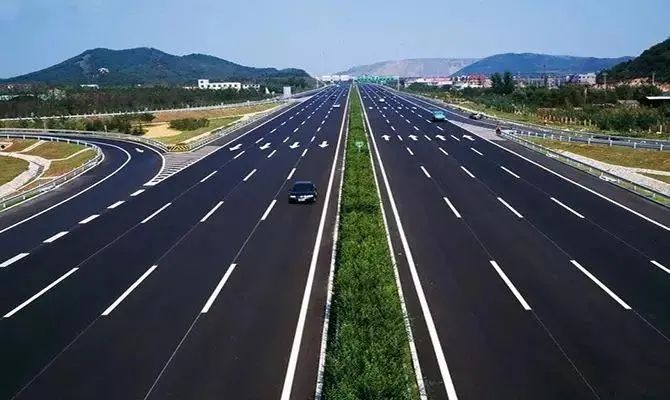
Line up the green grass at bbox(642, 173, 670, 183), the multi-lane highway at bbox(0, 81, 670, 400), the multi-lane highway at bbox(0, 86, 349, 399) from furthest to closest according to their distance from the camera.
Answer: the green grass at bbox(642, 173, 670, 183) < the multi-lane highway at bbox(0, 86, 349, 399) < the multi-lane highway at bbox(0, 81, 670, 400)

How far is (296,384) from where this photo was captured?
41.8 feet

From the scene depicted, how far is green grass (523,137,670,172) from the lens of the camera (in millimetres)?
43594

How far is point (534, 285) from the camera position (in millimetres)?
18328

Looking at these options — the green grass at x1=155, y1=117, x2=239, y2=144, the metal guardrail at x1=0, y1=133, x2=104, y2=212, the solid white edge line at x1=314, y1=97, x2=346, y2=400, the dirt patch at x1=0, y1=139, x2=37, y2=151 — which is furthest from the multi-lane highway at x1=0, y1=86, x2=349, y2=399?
the dirt patch at x1=0, y1=139, x2=37, y2=151

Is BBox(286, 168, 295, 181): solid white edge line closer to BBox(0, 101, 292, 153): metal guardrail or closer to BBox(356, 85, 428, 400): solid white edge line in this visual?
BBox(356, 85, 428, 400): solid white edge line

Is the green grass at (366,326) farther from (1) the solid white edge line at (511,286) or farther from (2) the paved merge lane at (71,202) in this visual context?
(2) the paved merge lane at (71,202)

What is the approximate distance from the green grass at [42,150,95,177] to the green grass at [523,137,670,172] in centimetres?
4163

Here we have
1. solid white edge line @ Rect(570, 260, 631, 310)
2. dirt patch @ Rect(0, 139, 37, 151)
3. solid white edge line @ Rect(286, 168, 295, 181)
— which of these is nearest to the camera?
solid white edge line @ Rect(570, 260, 631, 310)

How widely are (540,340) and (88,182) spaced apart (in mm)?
34747

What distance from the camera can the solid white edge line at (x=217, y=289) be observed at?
56.0ft

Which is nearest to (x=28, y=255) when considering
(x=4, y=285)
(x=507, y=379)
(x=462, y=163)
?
(x=4, y=285)

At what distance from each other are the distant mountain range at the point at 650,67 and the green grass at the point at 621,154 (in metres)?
100

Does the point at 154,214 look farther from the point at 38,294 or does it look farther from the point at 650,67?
the point at 650,67

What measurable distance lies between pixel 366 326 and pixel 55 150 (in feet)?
197
